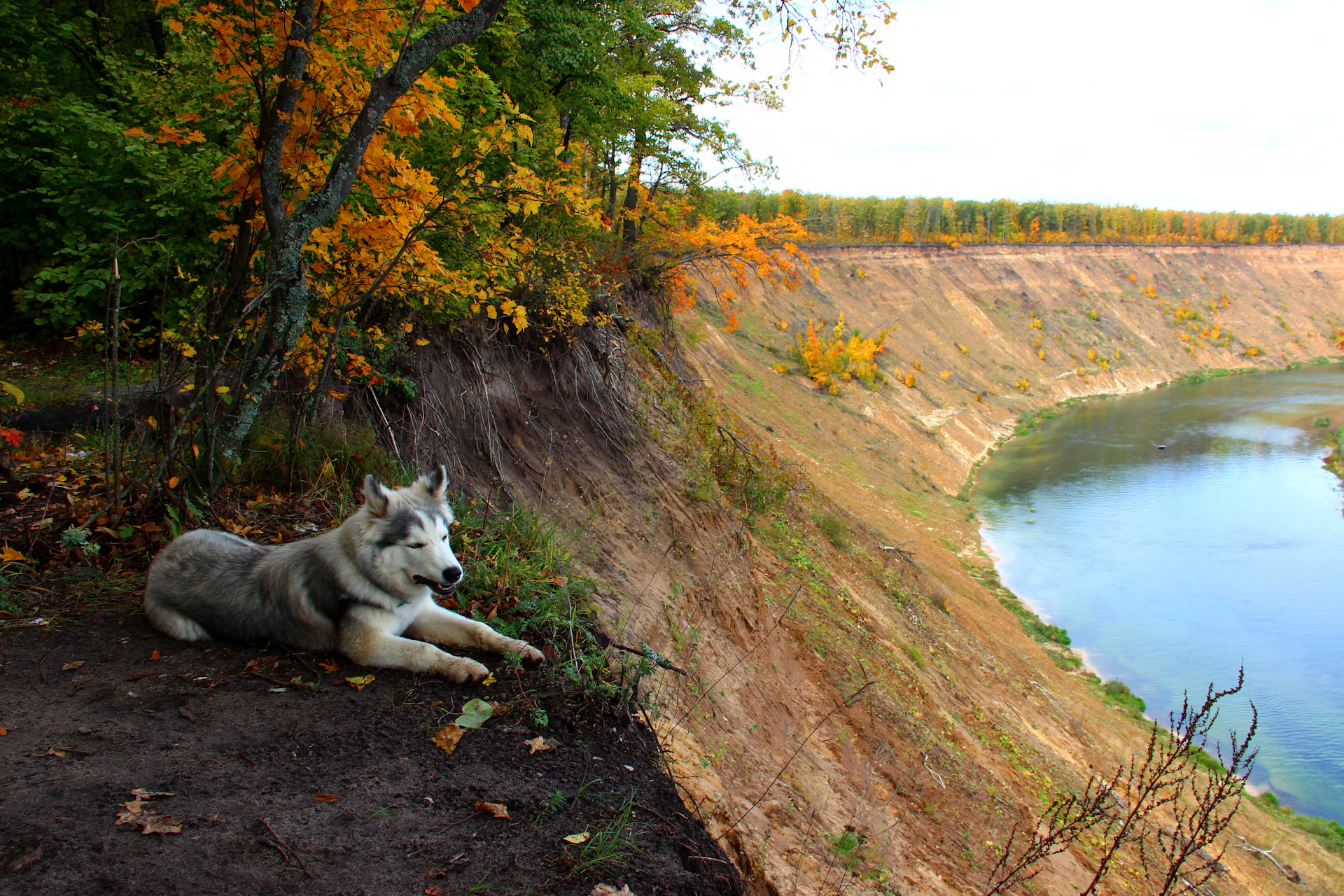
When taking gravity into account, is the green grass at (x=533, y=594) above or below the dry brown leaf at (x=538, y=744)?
above

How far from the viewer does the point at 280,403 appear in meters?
7.42

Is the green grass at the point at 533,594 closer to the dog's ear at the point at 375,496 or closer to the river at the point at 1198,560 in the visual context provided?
the dog's ear at the point at 375,496

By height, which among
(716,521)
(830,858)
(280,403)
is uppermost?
(280,403)

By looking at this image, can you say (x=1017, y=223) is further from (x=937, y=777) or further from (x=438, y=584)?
(x=438, y=584)

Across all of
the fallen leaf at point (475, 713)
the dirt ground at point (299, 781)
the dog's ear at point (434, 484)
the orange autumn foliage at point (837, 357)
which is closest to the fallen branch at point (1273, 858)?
the dirt ground at point (299, 781)

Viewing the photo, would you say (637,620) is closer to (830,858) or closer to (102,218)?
(830,858)

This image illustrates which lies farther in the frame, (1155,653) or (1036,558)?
(1036,558)

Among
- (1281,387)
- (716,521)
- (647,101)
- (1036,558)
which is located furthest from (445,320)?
(1281,387)

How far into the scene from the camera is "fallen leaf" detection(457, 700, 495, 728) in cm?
400

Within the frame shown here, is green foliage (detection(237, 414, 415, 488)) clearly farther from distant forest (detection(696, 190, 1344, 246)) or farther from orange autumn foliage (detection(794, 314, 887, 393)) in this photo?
distant forest (detection(696, 190, 1344, 246))

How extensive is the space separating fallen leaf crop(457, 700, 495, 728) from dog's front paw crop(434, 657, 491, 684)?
→ 165 millimetres

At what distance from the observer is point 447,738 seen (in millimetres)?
3838

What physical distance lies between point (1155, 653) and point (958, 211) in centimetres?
7972

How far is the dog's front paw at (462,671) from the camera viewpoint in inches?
169
